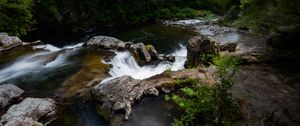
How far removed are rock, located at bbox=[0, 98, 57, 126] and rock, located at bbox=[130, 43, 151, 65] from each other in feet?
21.6

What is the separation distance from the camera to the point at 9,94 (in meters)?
12.0

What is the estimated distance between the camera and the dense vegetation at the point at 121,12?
37.0 ft

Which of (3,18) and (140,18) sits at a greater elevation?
(3,18)

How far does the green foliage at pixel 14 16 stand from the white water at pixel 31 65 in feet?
16.1

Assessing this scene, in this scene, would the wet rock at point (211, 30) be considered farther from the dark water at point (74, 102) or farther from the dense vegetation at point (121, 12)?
the dark water at point (74, 102)

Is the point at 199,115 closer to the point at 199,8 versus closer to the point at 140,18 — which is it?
the point at 140,18

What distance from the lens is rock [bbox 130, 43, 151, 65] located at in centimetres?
1738

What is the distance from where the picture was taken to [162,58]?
1822cm

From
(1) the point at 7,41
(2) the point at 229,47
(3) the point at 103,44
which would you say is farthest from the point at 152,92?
(1) the point at 7,41

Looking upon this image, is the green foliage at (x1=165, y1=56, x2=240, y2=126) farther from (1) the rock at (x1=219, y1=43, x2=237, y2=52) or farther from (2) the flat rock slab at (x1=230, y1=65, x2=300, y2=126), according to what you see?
(1) the rock at (x1=219, y1=43, x2=237, y2=52)

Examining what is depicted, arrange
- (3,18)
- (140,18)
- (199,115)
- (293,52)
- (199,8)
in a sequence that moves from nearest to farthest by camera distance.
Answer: (199,115), (293,52), (3,18), (140,18), (199,8)

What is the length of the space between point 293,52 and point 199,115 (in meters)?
7.28

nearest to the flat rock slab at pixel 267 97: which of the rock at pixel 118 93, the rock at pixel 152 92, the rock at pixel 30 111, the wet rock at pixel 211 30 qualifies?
the rock at pixel 152 92

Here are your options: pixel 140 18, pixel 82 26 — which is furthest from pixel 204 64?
pixel 140 18
